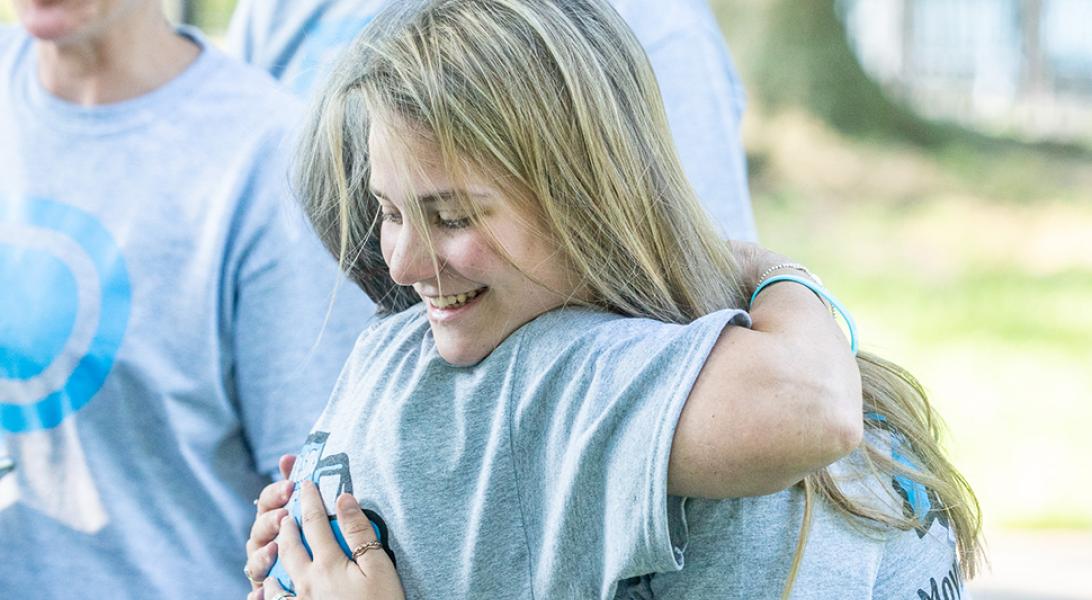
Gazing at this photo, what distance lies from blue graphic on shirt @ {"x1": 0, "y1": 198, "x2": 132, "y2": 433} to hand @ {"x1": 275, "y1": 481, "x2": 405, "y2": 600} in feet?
1.90

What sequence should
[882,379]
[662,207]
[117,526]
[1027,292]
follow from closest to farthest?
[662,207], [882,379], [117,526], [1027,292]

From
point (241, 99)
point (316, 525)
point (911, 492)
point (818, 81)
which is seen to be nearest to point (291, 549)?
point (316, 525)

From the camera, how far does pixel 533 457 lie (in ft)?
4.06

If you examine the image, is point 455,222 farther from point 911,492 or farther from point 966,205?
point 966,205

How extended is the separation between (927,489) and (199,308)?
103cm

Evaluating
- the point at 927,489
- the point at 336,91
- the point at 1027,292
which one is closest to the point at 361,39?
the point at 336,91

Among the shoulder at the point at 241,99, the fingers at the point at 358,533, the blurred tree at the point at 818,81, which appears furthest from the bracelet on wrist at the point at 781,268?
the blurred tree at the point at 818,81

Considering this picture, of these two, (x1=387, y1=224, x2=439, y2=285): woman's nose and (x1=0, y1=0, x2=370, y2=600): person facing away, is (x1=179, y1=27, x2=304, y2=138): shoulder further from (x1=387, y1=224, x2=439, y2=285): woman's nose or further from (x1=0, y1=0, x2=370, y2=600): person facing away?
(x1=387, y1=224, x2=439, y2=285): woman's nose

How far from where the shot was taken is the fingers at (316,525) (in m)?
1.34

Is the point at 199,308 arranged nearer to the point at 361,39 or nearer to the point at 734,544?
the point at 361,39

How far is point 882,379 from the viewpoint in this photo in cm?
146

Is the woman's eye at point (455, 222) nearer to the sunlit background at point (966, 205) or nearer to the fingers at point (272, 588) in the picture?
the fingers at point (272, 588)

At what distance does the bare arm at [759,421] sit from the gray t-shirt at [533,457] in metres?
0.02

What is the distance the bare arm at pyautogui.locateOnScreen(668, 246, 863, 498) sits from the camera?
43.7 inches
